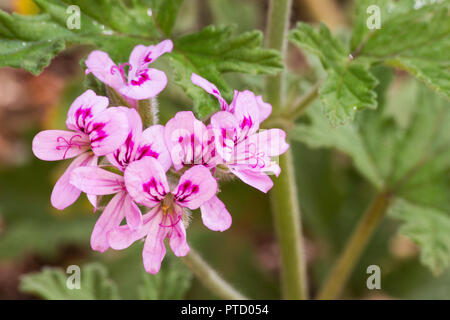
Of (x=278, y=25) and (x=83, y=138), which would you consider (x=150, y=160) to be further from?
(x=278, y=25)

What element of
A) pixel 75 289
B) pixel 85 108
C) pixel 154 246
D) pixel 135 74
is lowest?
pixel 154 246

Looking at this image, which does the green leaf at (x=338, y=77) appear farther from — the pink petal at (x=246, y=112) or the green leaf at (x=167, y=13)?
the green leaf at (x=167, y=13)

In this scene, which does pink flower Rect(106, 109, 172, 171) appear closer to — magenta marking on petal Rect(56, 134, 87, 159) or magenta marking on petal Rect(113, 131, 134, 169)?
magenta marking on petal Rect(113, 131, 134, 169)

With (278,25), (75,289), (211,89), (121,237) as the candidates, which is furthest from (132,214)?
(75,289)

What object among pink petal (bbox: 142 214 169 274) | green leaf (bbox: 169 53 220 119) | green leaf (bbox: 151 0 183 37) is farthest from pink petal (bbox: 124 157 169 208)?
green leaf (bbox: 151 0 183 37)

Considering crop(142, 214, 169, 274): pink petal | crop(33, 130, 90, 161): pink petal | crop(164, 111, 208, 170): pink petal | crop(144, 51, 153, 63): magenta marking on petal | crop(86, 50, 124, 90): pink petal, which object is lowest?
crop(142, 214, 169, 274): pink petal

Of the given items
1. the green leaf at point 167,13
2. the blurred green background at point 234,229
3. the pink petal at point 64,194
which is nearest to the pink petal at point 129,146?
the pink petal at point 64,194
